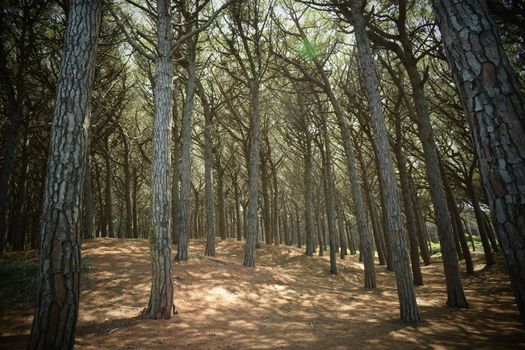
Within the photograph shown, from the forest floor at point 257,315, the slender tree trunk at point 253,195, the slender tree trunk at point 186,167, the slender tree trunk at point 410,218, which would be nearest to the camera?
the forest floor at point 257,315

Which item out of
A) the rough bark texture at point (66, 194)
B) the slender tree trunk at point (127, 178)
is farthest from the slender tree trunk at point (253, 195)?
the slender tree trunk at point (127, 178)

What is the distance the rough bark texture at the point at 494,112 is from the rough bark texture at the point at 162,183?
483 centimetres

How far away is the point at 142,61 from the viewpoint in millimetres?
13000

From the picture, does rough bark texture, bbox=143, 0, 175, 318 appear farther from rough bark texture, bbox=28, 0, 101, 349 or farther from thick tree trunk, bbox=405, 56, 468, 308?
thick tree trunk, bbox=405, 56, 468, 308

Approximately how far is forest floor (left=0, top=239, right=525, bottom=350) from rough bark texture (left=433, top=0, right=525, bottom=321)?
3.08m

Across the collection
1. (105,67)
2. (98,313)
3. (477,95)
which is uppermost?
(105,67)

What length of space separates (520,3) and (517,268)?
811cm

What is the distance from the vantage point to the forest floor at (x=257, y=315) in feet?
13.4

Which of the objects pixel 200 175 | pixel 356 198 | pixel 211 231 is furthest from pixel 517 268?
pixel 200 175

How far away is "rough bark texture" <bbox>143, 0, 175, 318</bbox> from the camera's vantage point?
16.4 ft

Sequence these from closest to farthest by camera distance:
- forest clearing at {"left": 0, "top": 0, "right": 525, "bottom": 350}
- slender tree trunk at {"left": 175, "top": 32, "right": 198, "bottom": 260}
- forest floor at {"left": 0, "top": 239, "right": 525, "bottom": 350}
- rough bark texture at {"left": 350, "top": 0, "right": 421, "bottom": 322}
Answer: forest clearing at {"left": 0, "top": 0, "right": 525, "bottom": 350}
forest floor at {"left": 0, "top": 239, "right": 525, "bottom": 350}
rough bark texture at {"left": 350, "top": 0, "right": 421, "bottom": 322}
slender tree trunk at {"left": 175, "top": 32, "right": 198, "bottom": 260}

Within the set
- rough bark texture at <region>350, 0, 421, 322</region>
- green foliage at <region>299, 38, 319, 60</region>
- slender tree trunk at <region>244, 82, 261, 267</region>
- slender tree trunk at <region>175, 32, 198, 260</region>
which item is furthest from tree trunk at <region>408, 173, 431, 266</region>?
slender tree trunk at <region>175, 32, 198, 260</region>

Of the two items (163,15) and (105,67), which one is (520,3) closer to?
(163,15)

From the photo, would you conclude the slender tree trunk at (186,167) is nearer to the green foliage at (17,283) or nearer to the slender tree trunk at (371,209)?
the green foliage at (17,283)
